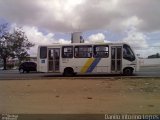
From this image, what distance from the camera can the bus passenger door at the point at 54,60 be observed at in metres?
28.8

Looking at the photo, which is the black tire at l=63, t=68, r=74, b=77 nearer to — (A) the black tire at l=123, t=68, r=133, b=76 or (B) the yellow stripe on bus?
(B) the yellow stripe on bus

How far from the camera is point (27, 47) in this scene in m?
75.0

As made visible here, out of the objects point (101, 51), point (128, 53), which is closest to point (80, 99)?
point (128, 53)

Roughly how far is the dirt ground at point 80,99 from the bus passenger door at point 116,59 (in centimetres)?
1062

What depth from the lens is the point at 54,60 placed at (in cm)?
2894

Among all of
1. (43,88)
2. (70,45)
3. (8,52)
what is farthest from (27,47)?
(43,88)

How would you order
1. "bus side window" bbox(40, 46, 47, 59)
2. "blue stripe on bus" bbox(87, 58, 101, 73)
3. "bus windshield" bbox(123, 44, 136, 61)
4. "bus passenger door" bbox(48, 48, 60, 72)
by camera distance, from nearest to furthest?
"bus windshield" bbox(123, 44, 136, 61) → "blue stripe on bus" bbox(87, 58, 101, 73) → "bus passenger door" bbox(48, 48, 60, 72) → "bus side window" bbox(40, 46, 47, 59)

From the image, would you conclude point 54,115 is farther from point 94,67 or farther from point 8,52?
point 8,52

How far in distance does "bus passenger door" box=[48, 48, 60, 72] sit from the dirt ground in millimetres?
10562

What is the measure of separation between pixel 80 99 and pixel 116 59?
14734 mm

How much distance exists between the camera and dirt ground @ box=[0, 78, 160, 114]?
11344 mm

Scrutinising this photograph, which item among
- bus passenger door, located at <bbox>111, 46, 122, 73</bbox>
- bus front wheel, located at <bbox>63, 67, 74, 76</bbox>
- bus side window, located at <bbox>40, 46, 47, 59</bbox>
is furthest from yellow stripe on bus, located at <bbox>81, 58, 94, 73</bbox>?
bus side window, located at <bbox>40, 46, 47, 59</bbox>

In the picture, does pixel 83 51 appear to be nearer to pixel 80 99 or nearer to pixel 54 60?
pixel 54 60

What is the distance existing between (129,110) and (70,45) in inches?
719
